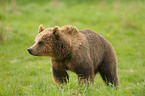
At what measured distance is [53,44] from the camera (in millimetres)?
4434

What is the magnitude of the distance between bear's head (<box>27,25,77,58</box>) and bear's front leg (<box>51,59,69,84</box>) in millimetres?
216

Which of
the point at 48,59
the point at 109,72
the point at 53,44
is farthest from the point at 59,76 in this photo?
the point at 48,59

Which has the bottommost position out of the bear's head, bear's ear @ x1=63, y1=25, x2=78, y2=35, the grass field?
the grass field

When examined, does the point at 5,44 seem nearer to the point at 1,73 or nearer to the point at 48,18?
the point at 1,73

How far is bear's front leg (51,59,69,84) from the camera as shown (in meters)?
4.64

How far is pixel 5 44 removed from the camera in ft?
29.2

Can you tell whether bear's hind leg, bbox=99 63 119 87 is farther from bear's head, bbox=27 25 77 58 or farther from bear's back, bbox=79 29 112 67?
bear's head, bbox=27 25 77 58

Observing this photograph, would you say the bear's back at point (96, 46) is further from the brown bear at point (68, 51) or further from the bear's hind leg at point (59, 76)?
the bear's hind leg at point (59, 76)

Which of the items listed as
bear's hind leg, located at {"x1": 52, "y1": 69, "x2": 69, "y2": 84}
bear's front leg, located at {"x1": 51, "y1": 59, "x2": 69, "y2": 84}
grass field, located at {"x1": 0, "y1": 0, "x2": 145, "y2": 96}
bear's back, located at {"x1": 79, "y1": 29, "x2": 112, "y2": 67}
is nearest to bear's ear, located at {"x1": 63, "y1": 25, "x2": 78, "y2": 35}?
bear's back, located at {"x1": 79, "y1": 29, "x2": 112, "y2": 67}

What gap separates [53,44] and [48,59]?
3.68 meters

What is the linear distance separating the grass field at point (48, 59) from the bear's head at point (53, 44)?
0.61 metres

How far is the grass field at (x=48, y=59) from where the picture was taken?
14.4 feet

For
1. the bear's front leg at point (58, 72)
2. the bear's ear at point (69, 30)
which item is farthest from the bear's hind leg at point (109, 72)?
the bear's ear at point (69, 30)

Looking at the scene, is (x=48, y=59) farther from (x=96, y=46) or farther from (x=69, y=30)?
(x=69, y=30)
